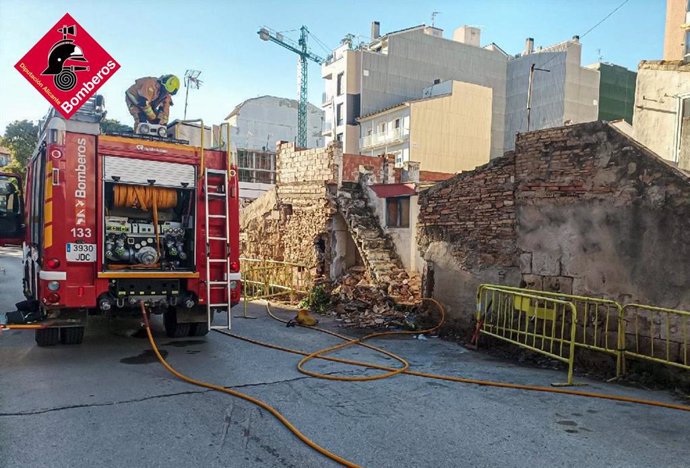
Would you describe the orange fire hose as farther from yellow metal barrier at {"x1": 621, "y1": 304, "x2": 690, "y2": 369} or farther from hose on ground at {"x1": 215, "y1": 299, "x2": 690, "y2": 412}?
yellow metal barrier at {"x1": 621, "y1": 304, "x2": 690, "y2": 369}

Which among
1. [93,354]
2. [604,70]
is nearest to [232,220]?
[93,354]

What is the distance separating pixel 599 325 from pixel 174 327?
6.40 meters

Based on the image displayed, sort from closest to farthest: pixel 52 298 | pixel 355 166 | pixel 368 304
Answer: pixel 52 298 < pixel 368 304 < pixel 355 166

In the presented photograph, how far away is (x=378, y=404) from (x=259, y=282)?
9103 mm

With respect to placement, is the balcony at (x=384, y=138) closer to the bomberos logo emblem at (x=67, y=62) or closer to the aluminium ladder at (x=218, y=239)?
the bomberos logo emblem at (x=67, y=62)

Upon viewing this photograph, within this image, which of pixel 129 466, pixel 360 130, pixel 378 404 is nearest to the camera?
pixel 129 466

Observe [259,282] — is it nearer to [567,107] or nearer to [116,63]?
[116,63]

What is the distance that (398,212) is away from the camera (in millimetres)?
12547

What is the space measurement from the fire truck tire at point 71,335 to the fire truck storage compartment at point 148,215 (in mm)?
1163

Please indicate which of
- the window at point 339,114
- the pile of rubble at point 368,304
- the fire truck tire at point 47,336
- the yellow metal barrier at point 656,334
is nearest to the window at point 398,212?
the pile of rubble at point 368,304

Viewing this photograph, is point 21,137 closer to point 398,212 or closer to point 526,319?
point 398,212

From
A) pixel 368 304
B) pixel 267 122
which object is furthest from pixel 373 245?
pixel 267 122

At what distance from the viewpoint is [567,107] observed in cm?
3878

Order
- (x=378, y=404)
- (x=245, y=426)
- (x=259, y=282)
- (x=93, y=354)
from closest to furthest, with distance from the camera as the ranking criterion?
(x=245, y=426)
(x=378, y=404)
(x=93, y=354)
(x=259, y=282)
